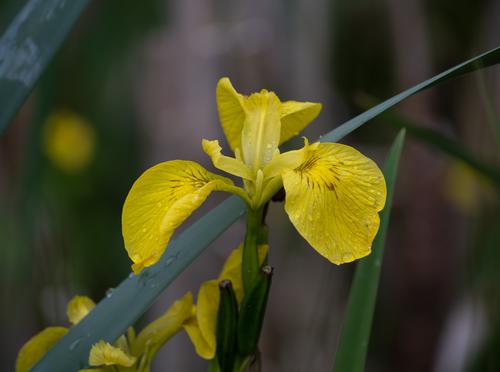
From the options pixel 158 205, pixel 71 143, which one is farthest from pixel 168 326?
pixel 71 143

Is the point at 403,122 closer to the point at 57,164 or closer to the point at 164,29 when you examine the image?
the point at 164,29

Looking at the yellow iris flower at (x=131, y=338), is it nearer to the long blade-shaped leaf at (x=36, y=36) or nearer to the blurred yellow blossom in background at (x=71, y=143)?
the long blade-shaped leaf at (x=36, y=36)

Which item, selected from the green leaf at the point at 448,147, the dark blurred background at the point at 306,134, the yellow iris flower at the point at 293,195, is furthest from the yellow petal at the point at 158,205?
the dark blurred background at the point at 306,134

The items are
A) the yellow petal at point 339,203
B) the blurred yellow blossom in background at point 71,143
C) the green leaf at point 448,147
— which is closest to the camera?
the yellow petal at point 339,203

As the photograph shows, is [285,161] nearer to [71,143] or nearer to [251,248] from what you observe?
[251,248]

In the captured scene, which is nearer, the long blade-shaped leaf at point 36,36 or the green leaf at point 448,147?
the long blade-shaped leaf at point 36,36
